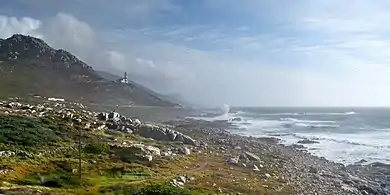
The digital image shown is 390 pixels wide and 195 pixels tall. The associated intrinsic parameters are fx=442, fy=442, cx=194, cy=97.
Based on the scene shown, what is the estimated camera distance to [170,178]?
5372 centimetres

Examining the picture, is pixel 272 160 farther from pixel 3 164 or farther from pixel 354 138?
pixel 354 138

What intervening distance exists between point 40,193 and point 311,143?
9296 cm

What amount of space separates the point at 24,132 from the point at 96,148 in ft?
39.3

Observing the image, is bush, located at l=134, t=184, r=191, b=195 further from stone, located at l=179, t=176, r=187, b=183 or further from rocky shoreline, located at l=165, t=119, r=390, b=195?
rocky shoreline, located at l=165, t=119, r=390, b=195

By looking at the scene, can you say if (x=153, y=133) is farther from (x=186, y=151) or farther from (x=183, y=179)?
(x=183, y=179)

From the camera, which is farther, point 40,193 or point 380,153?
point 380,153

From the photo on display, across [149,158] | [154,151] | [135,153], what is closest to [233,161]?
[154,151]

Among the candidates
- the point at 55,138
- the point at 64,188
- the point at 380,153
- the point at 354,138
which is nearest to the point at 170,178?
the point at 64,188

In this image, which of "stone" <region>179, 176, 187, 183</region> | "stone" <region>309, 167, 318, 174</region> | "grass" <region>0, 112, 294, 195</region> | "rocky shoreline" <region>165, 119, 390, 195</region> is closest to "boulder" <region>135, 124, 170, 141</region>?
"grass" <region>0, 112, 294, 195</region>

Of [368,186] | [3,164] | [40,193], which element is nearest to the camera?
[40,193]

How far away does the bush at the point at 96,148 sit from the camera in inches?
2665

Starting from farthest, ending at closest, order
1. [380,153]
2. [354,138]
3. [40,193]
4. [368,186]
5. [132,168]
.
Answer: [354,138] → [380,153] → [368,186] → [132,168] → [40,193]

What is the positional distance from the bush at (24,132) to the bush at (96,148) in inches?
252

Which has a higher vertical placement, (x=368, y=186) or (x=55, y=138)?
(x=55, y=138)
